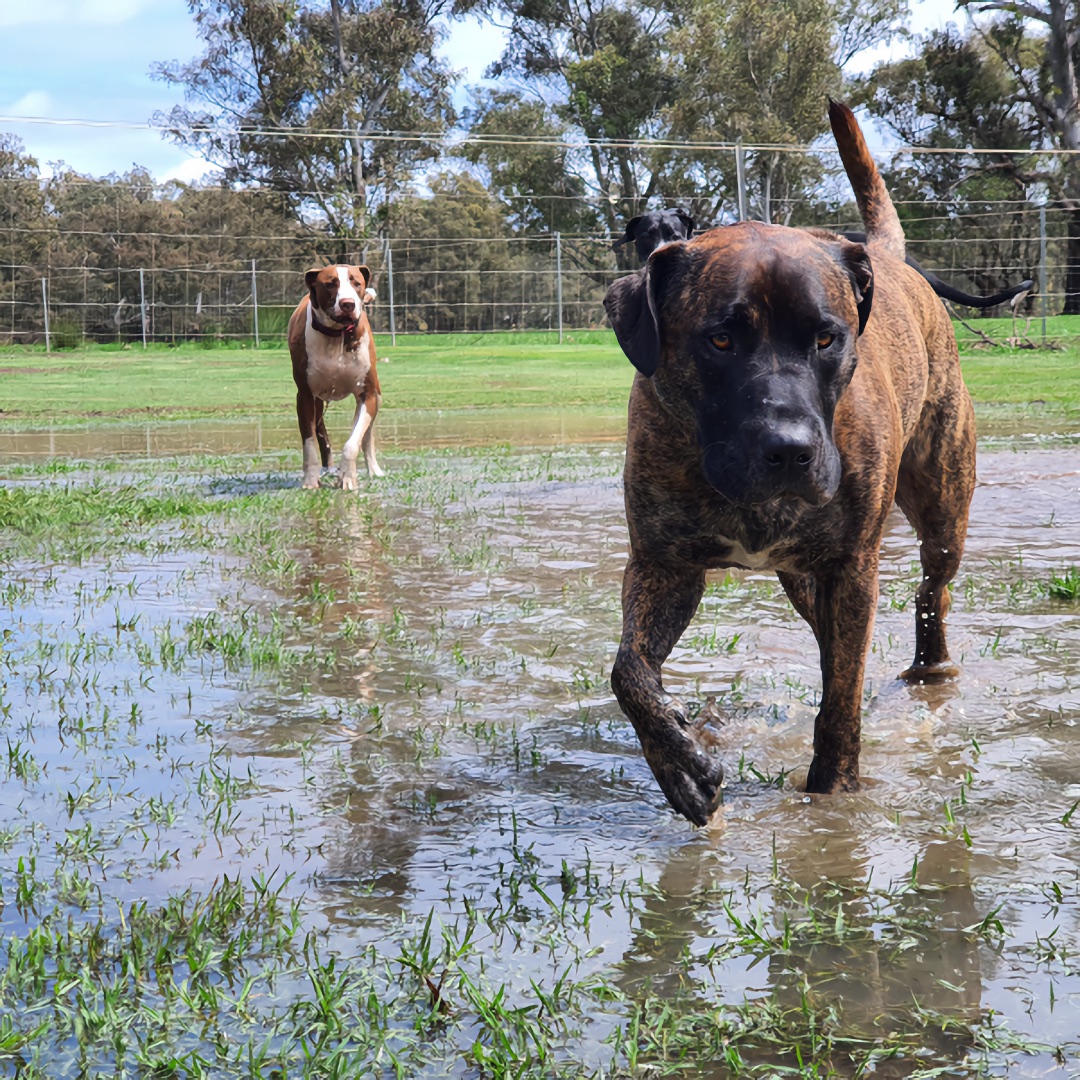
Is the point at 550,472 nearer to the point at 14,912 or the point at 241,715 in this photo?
the point at 241,715

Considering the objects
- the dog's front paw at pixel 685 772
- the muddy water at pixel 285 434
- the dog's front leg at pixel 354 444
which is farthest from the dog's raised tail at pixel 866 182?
the muddy water at pixel 285 434

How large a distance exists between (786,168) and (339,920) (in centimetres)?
4303

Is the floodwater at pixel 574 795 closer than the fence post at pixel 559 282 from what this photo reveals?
Yes

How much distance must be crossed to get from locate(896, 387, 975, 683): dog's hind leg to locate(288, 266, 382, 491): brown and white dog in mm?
6207

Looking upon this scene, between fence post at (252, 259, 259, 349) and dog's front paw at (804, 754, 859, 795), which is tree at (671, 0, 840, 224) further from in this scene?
dog's front paw at (804, 754, 859, 795)

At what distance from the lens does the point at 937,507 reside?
16.0 feet

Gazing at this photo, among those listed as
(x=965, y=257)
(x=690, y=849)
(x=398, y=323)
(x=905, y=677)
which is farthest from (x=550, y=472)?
(x=965, y=257)

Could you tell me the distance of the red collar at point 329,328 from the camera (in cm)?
1069

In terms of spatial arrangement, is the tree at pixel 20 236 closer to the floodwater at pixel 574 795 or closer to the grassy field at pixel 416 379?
the grassy field at pixel 416 379

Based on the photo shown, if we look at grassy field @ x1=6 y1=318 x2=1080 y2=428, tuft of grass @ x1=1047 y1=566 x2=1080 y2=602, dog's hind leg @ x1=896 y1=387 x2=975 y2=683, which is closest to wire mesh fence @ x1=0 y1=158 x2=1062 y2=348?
grassy field @ x1=6 y1=318 x2=1080 y2=428

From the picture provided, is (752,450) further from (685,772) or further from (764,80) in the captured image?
(764,80)

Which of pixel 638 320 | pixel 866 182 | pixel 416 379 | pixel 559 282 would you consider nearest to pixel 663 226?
pixel 866 182

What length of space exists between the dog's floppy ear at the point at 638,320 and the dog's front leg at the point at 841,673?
81 cm

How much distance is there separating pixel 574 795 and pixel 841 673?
813 mm
